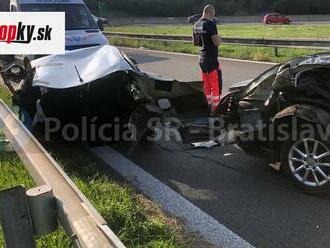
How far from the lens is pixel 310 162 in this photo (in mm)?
4977

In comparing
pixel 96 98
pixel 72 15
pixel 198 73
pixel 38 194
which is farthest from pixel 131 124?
pixel 198 73

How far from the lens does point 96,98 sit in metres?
6.08

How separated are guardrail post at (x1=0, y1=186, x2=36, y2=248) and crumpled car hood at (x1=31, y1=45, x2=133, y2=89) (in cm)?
Answer: 388

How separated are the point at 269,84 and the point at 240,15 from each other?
7086 centimetres

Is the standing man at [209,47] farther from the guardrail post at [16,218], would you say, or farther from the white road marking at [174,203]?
the guardrail post at [16,218]

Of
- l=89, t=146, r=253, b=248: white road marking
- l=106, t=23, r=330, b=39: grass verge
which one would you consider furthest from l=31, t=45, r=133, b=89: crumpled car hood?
l=106, t=23, r=330, b=39: grass verge

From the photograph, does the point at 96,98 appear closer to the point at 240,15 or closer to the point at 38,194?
the point at 38,194

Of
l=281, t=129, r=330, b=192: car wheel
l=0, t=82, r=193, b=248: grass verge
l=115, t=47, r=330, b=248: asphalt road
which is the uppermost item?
l=281, t=129, r=330, b=192: car wheel

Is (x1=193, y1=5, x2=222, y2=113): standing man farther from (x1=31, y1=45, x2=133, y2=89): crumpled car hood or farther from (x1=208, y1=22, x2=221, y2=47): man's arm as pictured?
(x1=31, y1=45, x2=133, y2=89): crumpled car hood

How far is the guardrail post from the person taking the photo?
2215 mm

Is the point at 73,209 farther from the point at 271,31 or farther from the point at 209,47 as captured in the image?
the point at 271,31

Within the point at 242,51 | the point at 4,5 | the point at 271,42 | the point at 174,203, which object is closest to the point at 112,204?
the point at 174,203

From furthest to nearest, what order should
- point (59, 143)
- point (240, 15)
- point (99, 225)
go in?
point (240, 15), point (59, 143), point (99, 225)

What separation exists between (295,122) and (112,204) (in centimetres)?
194
